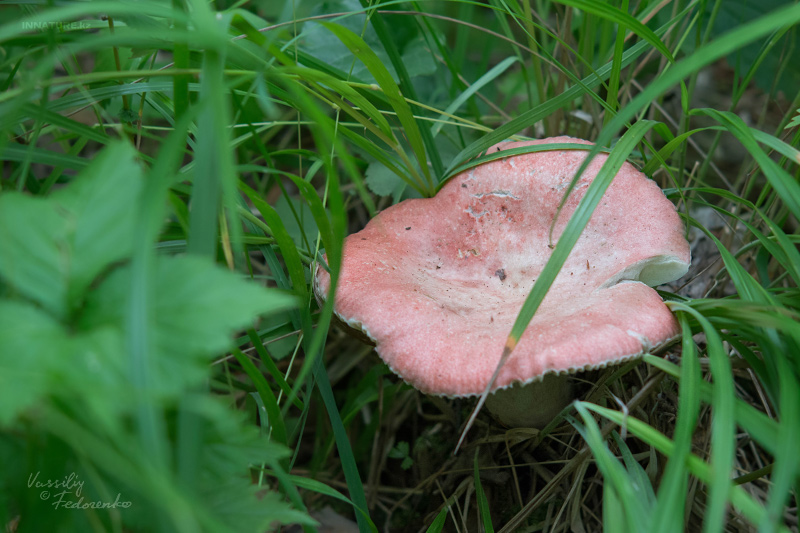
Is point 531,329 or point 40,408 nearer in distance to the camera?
point 40,408

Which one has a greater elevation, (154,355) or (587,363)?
(154,355)

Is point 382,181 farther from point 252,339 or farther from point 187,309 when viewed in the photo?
point 187,309

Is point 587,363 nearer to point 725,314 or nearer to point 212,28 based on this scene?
point 725,314

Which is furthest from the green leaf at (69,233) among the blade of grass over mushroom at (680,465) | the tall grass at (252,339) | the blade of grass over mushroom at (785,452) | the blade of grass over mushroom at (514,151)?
the blade of grass over mushroom at (514,151)

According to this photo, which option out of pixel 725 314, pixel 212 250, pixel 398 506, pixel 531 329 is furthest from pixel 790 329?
pixel 398 506

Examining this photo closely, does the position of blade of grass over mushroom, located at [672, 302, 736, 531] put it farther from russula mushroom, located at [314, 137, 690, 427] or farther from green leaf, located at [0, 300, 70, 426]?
green leaf, located at [0, 300, 70, 426]

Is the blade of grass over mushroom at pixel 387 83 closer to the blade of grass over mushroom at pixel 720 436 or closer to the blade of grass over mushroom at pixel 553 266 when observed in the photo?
the blade of grass over mushroom at pixel 553 266
